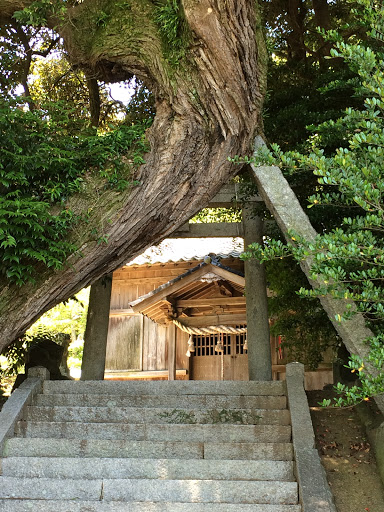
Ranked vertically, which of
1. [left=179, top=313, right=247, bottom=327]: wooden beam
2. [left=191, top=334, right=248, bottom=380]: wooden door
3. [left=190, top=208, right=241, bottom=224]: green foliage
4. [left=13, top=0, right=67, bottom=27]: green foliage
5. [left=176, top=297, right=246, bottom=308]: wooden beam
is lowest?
[left=191, top=334, right=248, bottom=380]: wooden door

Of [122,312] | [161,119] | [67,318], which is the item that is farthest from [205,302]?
[161,119]

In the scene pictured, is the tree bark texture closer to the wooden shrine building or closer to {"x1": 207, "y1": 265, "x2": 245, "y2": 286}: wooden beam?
{"x1": 207, "y1": 265, "x2": 245, "y2": 286}: wooden beam

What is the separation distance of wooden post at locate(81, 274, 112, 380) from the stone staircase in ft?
5.51

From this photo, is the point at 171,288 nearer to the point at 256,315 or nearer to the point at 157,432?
the point at 256,315

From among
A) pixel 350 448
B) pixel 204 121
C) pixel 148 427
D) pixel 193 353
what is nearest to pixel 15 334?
pixel 148 427

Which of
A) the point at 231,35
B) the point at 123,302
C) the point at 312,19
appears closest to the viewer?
the point at 231,35

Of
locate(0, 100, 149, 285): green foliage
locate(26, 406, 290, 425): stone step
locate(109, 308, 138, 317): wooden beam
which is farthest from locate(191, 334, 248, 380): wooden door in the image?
locate(0, 100, 149, 285): green foliage

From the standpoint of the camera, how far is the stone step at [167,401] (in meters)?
6.80

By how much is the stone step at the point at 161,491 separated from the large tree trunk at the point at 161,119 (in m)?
1.55

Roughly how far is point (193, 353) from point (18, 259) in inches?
332

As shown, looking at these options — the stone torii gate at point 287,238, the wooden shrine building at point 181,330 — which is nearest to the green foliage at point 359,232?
the stone torii gate at point 287,238

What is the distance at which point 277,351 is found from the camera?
12570mm

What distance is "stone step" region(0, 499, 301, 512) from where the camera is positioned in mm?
4836

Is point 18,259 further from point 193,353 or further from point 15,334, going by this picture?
point 193,353
